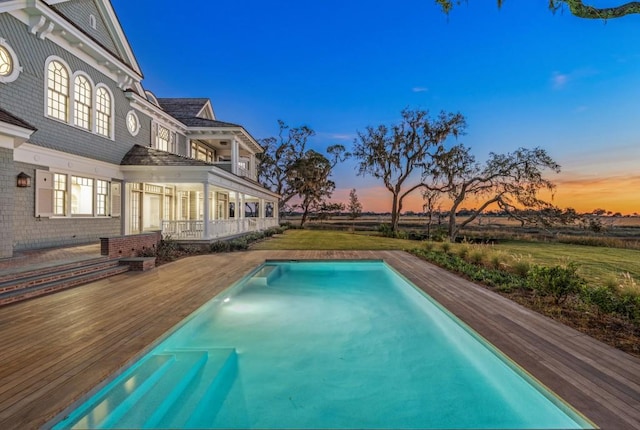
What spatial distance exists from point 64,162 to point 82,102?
260cm

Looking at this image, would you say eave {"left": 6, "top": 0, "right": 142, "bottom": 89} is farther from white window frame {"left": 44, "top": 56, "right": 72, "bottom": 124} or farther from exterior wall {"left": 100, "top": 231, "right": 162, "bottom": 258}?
exterior wall {"left": 100, "top": 231, "right": 162, "bottom": 258}

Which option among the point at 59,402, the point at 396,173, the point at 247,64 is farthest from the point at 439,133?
the point at 59,402

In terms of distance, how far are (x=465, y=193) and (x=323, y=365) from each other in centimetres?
2462

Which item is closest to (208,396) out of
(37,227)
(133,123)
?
(37,227)

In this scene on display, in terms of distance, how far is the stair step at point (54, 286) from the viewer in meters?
5.76

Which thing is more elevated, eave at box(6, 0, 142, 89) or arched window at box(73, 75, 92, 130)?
eave at box(6, 0, 142, 89)

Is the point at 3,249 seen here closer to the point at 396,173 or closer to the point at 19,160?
the point at 19,160

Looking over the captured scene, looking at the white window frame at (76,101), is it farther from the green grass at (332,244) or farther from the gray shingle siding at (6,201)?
the green grass at (332,244)

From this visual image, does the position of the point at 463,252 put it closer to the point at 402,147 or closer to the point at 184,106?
the point at 402,147

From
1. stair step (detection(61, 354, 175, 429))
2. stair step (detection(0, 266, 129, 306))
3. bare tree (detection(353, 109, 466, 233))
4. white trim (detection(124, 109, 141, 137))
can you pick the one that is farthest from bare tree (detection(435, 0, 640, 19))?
bare tree (detection(353, 109, 466, 233))

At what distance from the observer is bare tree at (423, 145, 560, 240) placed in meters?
22.1

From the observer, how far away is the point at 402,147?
91.5 feet

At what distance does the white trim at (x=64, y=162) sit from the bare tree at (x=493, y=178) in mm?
23591

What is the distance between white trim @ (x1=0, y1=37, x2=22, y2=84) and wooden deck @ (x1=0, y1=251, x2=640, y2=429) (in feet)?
21.5
